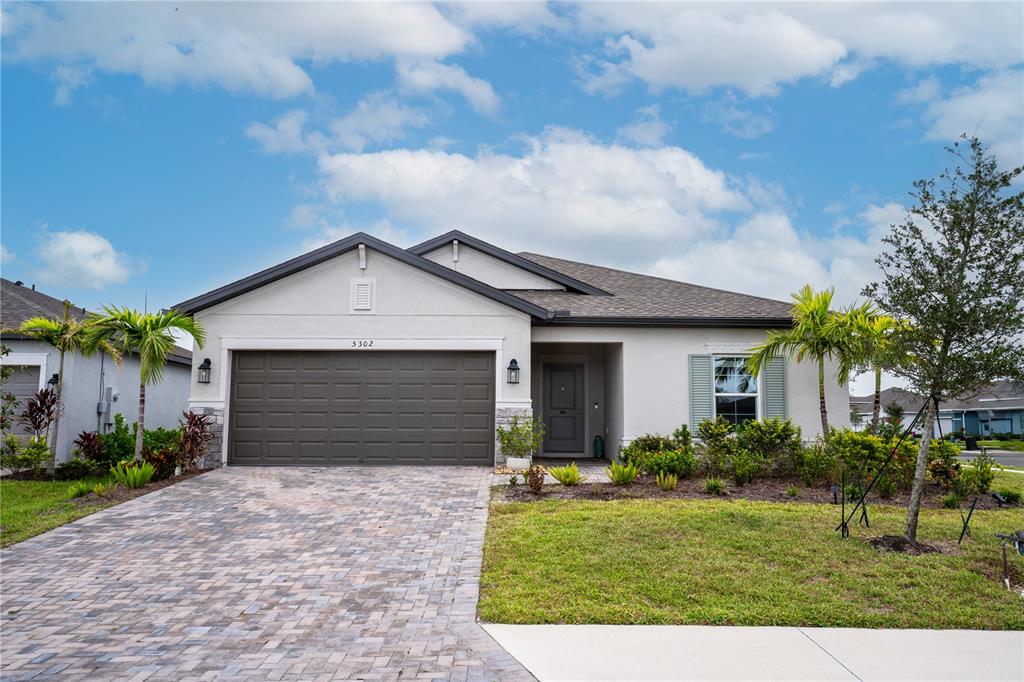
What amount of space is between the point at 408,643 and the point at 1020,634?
474 centimetres

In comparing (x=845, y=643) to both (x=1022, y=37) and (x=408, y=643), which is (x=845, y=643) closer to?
(x=408, y=643)

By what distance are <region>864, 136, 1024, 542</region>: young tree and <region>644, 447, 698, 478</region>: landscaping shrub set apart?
13.5 ft

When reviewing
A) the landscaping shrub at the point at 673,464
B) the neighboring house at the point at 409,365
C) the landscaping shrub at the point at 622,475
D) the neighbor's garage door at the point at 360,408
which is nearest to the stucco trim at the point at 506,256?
the neighboring house at the point at 409,365

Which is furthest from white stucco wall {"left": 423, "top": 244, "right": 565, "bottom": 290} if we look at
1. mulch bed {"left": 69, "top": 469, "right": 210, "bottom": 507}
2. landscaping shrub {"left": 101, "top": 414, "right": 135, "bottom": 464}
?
mulch bed {"left": 69, "top": 469, "right": 210, "bottom": 507}

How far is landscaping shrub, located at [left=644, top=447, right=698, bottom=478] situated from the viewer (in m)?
11.2

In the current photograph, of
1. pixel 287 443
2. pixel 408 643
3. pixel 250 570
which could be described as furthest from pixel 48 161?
pixel 408 643

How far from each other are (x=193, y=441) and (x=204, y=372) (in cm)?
156

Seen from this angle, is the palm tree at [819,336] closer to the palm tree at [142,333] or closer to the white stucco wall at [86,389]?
the palm tree at [142,333]

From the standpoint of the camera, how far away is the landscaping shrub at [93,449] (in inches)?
510

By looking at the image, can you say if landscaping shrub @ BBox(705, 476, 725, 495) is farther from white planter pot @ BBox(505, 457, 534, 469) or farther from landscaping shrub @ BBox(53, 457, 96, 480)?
landscaping shrub @ BBox(53, 457, 96, 480)

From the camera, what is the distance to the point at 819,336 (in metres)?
12.6

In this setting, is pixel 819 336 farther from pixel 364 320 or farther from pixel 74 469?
pixel 74 469

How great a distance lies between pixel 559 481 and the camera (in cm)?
1105

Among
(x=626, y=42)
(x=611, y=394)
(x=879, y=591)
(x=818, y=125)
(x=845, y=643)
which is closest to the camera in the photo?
(x=845, y=643)
